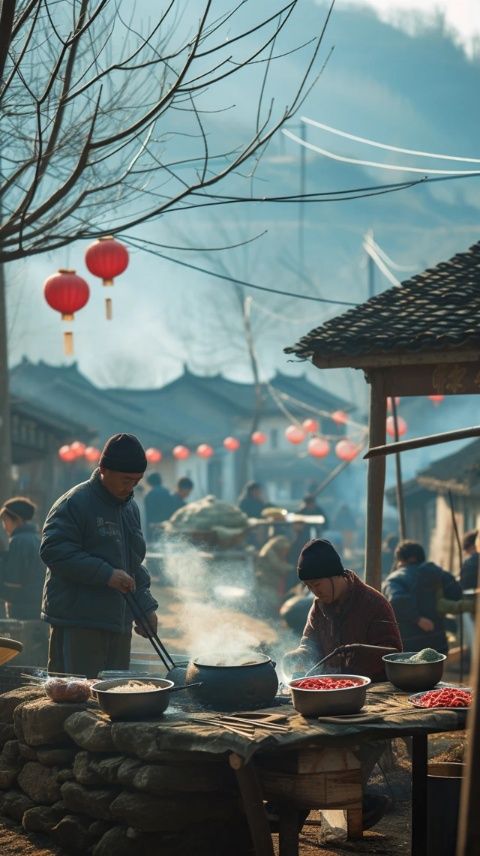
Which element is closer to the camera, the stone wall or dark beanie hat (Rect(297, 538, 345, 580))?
the stone wall

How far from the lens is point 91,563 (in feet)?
23.6

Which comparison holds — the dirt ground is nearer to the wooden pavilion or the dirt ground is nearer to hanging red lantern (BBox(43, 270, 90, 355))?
the wooden pavilion

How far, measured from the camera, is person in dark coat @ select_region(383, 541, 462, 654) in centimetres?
1086

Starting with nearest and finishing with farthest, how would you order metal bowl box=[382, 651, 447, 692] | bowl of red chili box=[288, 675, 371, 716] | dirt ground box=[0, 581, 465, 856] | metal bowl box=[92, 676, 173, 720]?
bowl of red chili box=[288, 675, 371, 716] → metal bowl box=[92, 676, 173, 720] → metal bowl box=[382, 651, 447, 692] → dirt ground box=[0, 581, 465, 856]

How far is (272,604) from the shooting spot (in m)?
21.0

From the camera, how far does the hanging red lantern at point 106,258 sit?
14055 mm

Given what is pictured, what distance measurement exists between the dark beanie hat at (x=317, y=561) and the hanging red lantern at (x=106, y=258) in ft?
25.7

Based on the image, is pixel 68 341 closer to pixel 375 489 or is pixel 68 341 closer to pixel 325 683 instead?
pixel 375 489

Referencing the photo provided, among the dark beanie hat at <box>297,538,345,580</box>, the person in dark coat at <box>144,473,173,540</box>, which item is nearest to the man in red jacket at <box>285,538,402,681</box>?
the dark beanie hat at <box>297,538,345,580</box>

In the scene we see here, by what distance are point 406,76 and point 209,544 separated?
163m

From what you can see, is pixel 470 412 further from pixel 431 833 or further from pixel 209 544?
pixel 431 833

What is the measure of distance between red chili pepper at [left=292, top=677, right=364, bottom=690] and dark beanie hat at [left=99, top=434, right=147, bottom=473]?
203 cm

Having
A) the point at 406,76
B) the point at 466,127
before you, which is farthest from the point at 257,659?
the point at 406,76

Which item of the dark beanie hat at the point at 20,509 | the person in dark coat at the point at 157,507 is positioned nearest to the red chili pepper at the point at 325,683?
the dark beanie hat at the point at 20,509
